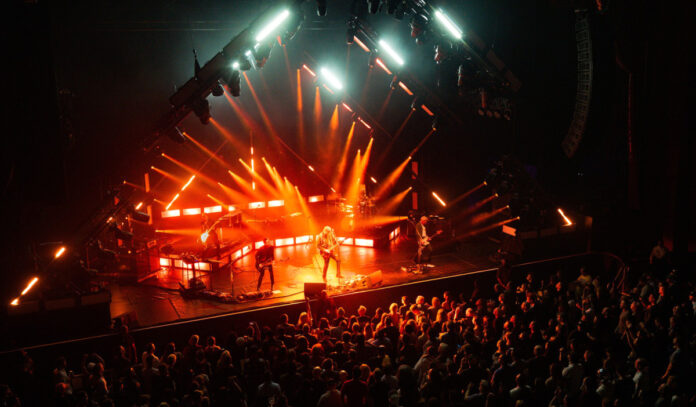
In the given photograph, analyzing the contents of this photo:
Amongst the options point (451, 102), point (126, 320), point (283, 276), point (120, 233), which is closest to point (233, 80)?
point (120, 233)

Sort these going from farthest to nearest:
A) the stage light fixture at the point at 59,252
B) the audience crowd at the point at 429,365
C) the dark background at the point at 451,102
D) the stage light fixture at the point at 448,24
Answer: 1. the dark background at the point at 451,102
2. the stage light fixture at the point at 448,24
3. the stage light fixture at the point at 59,252
4. the audience crowd at the point at 429,365

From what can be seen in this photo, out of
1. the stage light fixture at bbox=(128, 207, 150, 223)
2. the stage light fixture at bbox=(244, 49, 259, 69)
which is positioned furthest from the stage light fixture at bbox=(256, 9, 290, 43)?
the stage light fixture at bbox=(128, 207, 150, 223)

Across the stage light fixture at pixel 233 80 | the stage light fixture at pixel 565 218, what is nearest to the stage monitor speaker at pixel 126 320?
the stage light fixture at pixel 233 80

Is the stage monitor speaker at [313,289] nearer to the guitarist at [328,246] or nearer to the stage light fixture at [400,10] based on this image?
the guitarist at [328,246]

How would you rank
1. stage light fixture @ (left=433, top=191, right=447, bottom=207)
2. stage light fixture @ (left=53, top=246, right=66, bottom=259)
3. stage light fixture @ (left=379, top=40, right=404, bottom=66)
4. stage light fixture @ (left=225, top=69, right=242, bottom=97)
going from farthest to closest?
stage light fixture @ (left=433, top=191, right=447, bottom=207), stage light fixture @ (left=379, top=40, right=404, bottom=66), stage light fixture @ (left=225, top=69, right=242, bottom=97), stage light fixture @ (left=53, top=246, right=66, bottom=259)

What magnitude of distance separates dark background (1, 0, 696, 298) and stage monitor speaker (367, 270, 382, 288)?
430 centimetres

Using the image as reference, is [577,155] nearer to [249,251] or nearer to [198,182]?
[249,251]

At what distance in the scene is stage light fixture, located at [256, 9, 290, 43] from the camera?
9602 mm

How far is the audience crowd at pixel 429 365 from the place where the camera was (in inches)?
215

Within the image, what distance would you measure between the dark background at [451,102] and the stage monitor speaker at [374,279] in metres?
4.30

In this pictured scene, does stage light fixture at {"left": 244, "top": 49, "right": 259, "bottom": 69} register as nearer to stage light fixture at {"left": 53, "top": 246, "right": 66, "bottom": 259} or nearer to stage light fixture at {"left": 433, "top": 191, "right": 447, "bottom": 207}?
stage light fixture at {"left": 53, "top": 246, "right": 66, "bottom": 259}

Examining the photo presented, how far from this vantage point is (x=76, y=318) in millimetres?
8945

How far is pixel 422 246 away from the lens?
12.2m

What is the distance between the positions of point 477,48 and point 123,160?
7.85m
